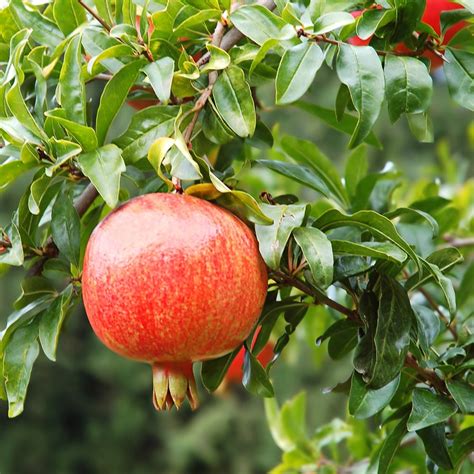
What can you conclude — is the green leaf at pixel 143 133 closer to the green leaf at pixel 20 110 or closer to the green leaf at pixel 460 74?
the green leaf at pixel 20 110

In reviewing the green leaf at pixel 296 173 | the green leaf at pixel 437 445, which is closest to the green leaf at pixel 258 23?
the green leaf at pixel 296 173

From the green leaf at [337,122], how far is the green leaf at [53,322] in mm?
372

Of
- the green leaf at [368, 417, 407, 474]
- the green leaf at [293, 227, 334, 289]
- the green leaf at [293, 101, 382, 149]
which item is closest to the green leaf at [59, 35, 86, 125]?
the green leaf at [293, 227, 334, 289]

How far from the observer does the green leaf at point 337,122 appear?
108 centimetres

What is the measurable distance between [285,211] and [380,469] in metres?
0.31

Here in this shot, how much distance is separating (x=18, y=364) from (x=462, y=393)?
0.43 metres

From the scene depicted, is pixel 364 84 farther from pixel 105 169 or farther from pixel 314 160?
pixel 314 160

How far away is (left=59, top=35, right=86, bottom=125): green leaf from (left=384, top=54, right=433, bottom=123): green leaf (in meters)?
0.27

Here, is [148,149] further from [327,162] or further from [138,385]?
[138,385]

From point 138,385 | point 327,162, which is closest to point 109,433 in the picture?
point 138,385

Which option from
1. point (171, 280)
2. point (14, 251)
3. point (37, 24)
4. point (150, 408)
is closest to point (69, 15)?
point (37, 24)

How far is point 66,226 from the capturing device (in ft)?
2.95

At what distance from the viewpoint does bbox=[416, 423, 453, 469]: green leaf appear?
3.05ft

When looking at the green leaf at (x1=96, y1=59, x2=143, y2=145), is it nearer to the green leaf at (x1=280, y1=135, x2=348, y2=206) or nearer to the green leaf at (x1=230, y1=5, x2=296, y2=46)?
the green leaf at (x1=230, y1=5, x2=296, y2=46)
